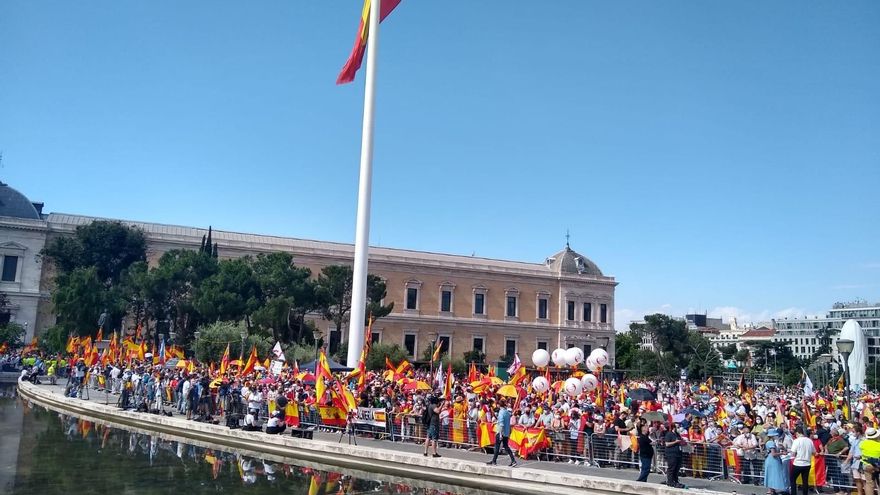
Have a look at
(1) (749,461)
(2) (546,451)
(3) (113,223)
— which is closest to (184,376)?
(2) (546,451)

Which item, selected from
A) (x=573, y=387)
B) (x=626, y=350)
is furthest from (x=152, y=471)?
(x=626, y=350)

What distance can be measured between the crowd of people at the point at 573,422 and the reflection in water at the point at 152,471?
2.18 metres

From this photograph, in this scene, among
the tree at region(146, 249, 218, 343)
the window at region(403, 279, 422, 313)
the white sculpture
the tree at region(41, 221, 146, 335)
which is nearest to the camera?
the white sculpture

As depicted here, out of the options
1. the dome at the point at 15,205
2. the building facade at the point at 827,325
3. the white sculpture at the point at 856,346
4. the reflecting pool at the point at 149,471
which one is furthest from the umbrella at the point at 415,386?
the building facade at the point at 827,325

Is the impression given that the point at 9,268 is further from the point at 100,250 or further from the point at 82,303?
the point at 82,303

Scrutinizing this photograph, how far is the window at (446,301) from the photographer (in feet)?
200

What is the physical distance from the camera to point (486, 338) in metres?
61.9

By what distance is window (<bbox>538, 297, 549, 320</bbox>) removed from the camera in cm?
6438

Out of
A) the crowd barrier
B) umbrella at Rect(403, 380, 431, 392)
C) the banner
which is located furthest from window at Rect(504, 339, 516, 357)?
the banner

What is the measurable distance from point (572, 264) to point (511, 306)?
784 centimetres

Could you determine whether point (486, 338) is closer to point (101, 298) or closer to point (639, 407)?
point (101, 298)

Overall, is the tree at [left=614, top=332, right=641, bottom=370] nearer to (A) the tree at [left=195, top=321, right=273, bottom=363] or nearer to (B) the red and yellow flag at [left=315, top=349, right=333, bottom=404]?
(A) the tree at [left=195, top=321, right=273, bottom=363]

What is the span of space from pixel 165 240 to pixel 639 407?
150 ft

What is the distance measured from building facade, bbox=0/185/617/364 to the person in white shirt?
136 feet
